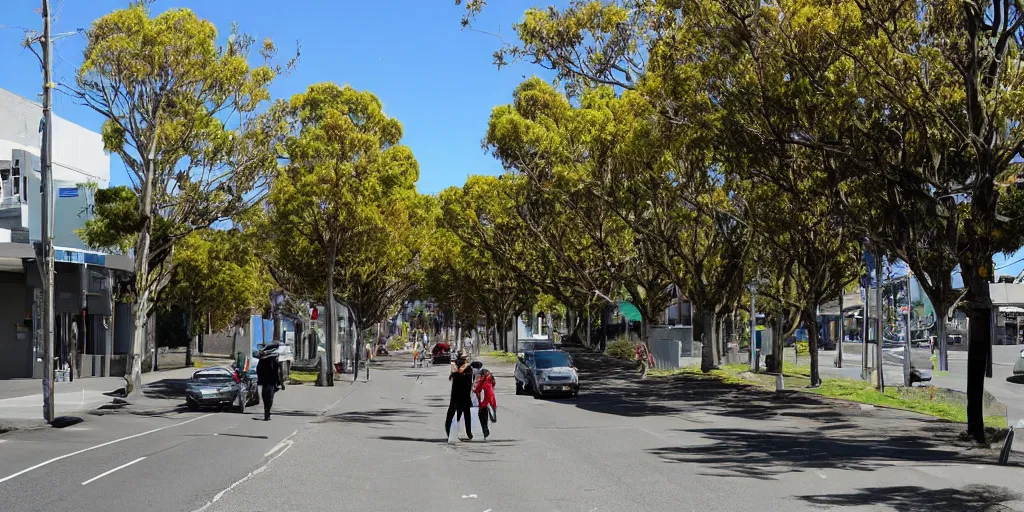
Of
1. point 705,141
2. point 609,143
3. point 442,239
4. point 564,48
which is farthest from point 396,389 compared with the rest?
point 442,239

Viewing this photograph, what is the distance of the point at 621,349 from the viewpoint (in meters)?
59.8

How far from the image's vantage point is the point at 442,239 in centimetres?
6200

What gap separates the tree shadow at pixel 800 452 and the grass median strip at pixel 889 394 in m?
3.36

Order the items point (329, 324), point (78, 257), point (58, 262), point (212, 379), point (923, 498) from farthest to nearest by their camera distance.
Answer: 1. point (58, 262)
2. point (78, 257)
3. point (329, 324)
4. point (212, 379)
5. point (923, 498)

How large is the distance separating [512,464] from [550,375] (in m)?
18.4

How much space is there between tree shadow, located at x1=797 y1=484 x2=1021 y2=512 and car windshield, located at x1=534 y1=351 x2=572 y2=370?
2208 cm

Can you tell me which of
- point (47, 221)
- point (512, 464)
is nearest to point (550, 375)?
point (47, 221)

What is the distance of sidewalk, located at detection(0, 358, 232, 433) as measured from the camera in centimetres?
2514

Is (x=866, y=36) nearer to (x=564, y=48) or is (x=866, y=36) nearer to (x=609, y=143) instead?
(x=564, y=48)

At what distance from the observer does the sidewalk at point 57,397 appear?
25.1 m

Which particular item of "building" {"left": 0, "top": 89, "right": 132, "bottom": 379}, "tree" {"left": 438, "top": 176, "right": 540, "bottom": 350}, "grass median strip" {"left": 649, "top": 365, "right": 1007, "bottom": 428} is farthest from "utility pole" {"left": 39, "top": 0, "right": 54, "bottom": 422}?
"tree" {"left": 438, "top": 176, "right": 540, "bottom": 350}

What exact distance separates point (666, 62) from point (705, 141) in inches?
88.6

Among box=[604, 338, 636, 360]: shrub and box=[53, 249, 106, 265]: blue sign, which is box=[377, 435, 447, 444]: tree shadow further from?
box=[604, 338, 636, 360]: shrub

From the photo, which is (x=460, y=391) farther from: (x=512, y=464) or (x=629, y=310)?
(x=629, y=310)
